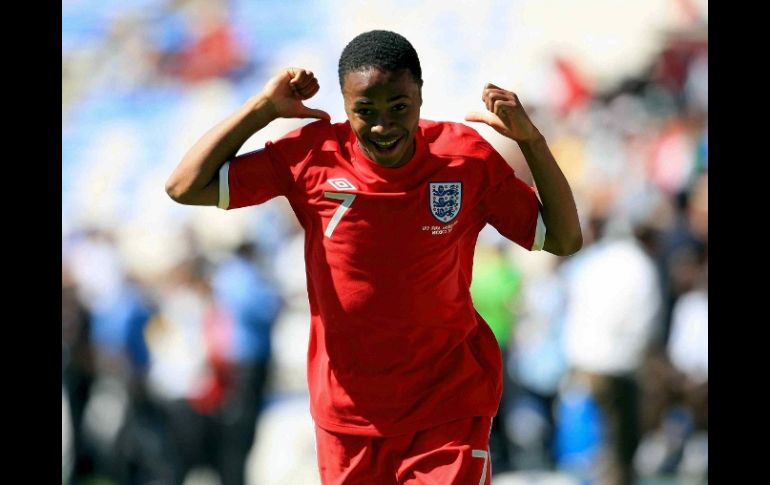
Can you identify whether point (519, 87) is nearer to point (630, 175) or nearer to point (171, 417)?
point (630, 175)

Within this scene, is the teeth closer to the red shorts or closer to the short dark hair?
the short dark hair

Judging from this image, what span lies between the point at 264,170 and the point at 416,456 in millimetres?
791

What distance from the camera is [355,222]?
8.68ft

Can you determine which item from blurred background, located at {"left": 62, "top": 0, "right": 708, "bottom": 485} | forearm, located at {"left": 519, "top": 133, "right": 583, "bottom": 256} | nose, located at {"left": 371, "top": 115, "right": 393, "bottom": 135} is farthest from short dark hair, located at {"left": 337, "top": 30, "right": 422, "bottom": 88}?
blurred background, located at {"left": 62, "top": 0, "right": 708, "bottom": 485}

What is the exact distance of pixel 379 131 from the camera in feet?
8.34

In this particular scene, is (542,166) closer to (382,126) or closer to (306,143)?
(382,126)

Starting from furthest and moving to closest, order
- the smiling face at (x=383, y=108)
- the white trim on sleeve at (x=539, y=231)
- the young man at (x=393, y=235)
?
the white trim on sleeve at (x=539, y=231) → the young man at (x=393, y=235) → the smiling face at (x=383, y=108)

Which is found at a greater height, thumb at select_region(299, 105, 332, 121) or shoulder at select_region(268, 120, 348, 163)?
thumb at select_region(299, 105, 332, 121)

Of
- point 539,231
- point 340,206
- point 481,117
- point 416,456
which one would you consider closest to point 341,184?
point 340,206

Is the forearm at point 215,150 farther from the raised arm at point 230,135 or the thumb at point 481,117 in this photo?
the thumb at point 481,117

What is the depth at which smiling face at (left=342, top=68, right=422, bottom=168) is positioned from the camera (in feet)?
8.30

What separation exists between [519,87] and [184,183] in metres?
2.60

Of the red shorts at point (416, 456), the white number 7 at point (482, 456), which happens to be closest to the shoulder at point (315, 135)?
the red shorts at point (416, 456)

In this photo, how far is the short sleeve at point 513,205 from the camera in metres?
2.73
